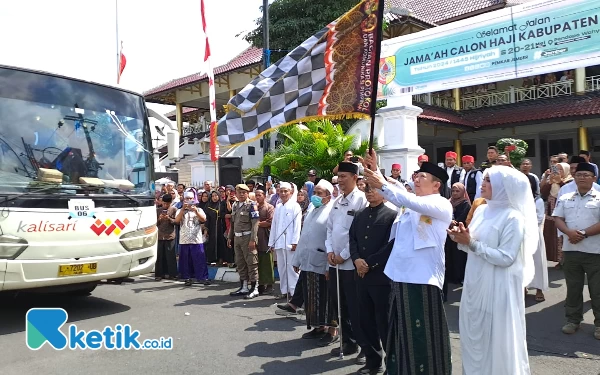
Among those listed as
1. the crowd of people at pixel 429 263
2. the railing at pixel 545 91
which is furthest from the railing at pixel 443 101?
the crowd of people at pixel 429 263

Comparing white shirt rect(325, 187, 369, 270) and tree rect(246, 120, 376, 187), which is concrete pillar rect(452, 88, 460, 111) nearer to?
tree rect(246, 120, 376, 187)

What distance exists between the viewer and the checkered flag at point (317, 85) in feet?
14.4

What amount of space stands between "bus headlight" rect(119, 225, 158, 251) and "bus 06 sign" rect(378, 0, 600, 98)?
8.08 meters

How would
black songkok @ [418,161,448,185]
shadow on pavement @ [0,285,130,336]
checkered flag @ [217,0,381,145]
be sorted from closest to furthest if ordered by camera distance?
black songkok @ [418,161,448,185]
checkered flag @ [217,0,381,145]
shadow on pavement @ [0,285,130,336]

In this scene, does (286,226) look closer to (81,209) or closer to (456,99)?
(81,209)

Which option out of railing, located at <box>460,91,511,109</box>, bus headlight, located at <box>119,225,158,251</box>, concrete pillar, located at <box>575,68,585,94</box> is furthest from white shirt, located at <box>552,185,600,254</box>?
railing, located at <box>460,91,511,109</box>

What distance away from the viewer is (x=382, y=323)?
14.3 ft

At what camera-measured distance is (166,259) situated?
10.0 metres

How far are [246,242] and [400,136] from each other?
701cm

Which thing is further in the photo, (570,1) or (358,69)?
(570,1)

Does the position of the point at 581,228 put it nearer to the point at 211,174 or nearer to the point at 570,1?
the point at 570,1

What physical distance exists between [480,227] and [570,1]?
8.56 meters

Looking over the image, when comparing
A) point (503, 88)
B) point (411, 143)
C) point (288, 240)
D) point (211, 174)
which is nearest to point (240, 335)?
point (288, 240)

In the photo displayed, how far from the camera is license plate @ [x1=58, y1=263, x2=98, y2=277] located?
602 centimetres
